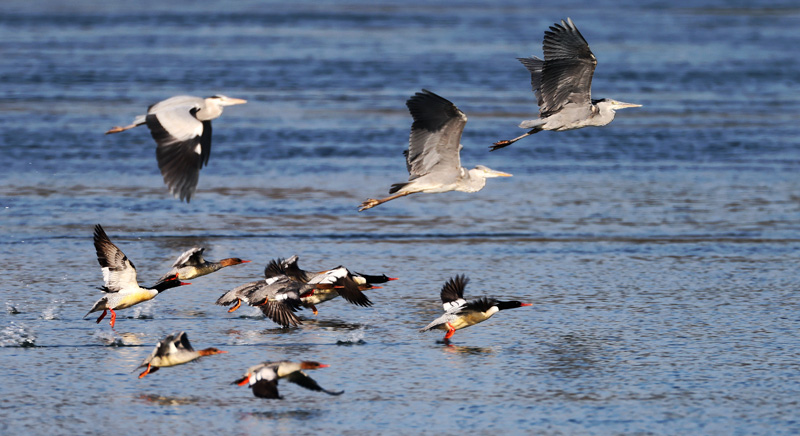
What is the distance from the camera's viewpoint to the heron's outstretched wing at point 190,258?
1248 centimetres

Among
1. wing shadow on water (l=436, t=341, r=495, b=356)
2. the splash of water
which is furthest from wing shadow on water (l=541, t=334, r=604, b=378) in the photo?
the splash of water

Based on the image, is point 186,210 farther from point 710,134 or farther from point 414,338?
point 710,134

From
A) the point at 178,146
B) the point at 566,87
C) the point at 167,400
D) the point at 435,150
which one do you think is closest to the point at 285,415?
the point at 167,400

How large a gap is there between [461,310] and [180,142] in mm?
3135

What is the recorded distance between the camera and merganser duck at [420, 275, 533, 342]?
35.7ft

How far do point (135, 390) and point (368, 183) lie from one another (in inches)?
375

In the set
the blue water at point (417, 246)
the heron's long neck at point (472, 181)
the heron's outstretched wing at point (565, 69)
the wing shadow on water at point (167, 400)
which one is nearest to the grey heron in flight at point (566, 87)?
the heron's outstretched wing at point (565, 69)

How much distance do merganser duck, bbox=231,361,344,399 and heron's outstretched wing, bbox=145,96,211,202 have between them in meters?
2.82

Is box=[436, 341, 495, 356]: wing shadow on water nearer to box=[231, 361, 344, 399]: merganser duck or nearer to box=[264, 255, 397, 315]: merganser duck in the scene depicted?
box=[264, 255, 397, 315]: merganser duck

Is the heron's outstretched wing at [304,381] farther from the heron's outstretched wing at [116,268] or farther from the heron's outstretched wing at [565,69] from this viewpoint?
the heron's outstretched wing at [565,69]

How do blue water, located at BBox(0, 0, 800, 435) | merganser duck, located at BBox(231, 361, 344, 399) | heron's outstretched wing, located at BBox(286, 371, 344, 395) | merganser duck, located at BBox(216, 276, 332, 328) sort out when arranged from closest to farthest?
merganser duck, located at BBox(231, 361, 344, 399)
heron's outstretched wing, located at BBox(286, 371, 344, 395)
blue water, located at BBox(0, 0, 800, 435)
merganser duck, located at BBox(216, 276, 332, 328)

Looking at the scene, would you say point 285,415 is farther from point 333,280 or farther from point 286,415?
point 333,280

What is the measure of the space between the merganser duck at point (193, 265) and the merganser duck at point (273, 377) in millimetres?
3563

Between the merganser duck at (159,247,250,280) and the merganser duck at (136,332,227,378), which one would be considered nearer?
the merganser duck at (136,332,227,378)
